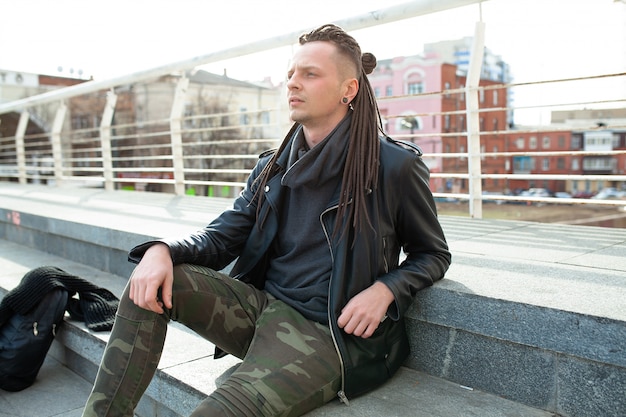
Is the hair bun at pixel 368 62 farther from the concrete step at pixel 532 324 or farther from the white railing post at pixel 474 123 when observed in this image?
the white railing post at pixel 474 123

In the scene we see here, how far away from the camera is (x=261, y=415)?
158 centimetres

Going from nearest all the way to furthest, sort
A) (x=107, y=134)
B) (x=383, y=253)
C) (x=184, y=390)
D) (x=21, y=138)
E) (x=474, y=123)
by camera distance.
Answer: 1. (x=383, y=253)
2. (x=184, y=390)
3. (x=474, y=123)
4. (x=107, y=134)
5. (x=21, y=138)

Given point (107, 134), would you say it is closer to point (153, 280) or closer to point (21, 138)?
point (21, 138)

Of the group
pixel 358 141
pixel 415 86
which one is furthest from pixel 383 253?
pixel 415 86

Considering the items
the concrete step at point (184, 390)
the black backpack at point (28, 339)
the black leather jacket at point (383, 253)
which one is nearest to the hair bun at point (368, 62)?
the black leather jacket at point (383, 253)

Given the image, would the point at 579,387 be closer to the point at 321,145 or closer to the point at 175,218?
the point at 321,145

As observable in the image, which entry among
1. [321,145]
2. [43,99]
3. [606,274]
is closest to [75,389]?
[321,145]

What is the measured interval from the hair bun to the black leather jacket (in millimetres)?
267

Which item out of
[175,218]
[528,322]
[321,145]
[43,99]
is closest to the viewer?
[528,322]

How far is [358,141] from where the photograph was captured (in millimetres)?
1926

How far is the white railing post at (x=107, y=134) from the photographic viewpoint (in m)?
7.30

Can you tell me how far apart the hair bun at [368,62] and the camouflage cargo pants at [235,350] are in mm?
862

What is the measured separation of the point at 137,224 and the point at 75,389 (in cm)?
151

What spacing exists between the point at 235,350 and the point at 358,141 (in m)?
Result: 0.82
